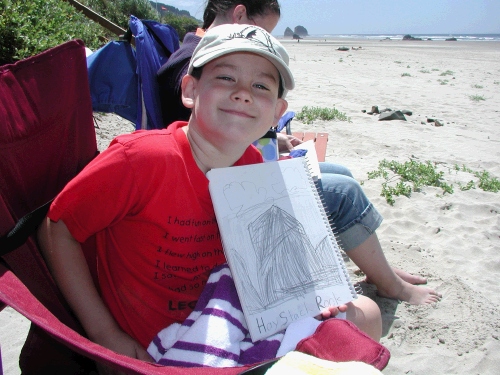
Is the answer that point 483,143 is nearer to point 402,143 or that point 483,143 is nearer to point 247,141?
point 402,143

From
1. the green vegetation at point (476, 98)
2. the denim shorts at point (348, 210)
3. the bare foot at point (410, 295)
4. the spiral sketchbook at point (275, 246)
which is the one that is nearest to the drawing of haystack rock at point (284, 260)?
the spiral sketchbook at point (275, 246)

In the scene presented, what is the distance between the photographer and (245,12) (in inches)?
101

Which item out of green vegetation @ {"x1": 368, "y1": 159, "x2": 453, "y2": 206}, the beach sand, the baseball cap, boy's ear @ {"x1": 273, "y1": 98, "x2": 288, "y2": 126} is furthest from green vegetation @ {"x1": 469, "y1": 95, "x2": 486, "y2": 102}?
the baseball cap

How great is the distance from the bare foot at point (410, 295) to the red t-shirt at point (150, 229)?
1.33 metres

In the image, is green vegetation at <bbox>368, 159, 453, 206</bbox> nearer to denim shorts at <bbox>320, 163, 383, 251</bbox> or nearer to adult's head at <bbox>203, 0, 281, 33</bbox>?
denim shorts at <bbox>320, 163, 383, 251</bbox>

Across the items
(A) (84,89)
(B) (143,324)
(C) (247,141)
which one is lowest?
(B) (143,324)

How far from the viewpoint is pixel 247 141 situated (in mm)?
1586

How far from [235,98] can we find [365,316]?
2.93ft

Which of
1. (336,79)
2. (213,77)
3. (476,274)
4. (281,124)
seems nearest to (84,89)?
(213,77)

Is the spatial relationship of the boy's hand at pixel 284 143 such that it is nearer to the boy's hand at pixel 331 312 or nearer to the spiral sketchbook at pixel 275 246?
the spiral sketchbook at pixel 275 246

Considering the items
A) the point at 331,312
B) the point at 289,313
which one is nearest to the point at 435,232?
the point at 331,312

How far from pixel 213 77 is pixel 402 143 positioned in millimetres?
4649

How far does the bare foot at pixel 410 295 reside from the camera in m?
2.50

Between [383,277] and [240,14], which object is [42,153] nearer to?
[240,14]
